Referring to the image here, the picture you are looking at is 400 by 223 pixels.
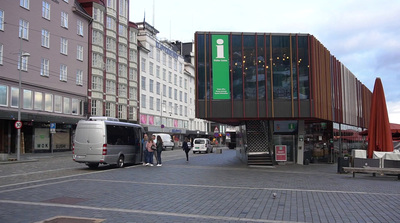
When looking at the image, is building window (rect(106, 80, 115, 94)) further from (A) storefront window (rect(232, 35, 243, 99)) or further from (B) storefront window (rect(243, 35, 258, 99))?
(B) storefront window (rect(243, 35, 258, 99))

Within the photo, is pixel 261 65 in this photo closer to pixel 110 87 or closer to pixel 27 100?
pixel 27 100

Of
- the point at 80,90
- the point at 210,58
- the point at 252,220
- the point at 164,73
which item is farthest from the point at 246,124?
the point at 164,73

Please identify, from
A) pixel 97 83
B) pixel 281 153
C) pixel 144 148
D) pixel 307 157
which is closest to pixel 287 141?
pixel 281 153

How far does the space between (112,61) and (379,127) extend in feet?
129

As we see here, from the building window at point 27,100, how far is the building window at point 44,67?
2699 millimetres

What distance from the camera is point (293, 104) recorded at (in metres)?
20.6

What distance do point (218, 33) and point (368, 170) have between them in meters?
10.7

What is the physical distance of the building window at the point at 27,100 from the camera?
114 feet

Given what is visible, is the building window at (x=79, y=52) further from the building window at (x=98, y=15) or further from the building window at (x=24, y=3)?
the building window at (x=24, y=3)

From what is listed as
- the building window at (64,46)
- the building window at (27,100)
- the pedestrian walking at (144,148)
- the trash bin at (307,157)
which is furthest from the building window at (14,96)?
the trash bin at (307,157)

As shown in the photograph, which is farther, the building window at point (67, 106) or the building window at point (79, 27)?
the building window at point (79, 27)

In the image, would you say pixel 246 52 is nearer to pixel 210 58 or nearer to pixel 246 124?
pixel 210 58

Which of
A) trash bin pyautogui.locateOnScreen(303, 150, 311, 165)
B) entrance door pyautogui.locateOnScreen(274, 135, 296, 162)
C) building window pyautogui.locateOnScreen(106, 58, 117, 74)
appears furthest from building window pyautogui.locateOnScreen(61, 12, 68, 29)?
trash bin pyautogui.locateOnScreen(303, 150, 311, 165)

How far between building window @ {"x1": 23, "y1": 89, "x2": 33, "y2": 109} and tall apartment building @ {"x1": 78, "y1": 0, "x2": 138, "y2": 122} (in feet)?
30.5
